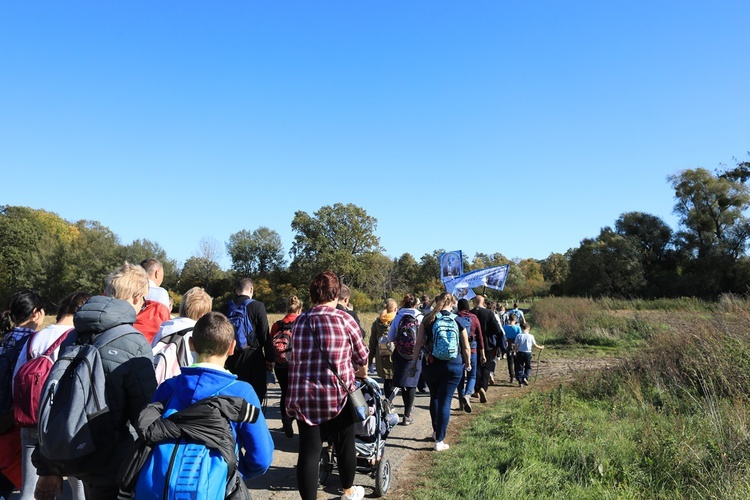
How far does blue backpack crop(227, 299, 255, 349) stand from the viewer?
594cm

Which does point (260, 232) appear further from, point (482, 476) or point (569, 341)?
point (482, 476)

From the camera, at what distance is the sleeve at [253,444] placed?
2.72 m

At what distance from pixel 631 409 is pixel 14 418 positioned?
7594mm

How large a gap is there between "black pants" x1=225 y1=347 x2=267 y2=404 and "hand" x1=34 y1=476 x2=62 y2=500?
2.86 m

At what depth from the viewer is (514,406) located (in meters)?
8.62

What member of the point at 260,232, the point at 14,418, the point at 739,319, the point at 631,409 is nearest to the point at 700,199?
the point at 739,319

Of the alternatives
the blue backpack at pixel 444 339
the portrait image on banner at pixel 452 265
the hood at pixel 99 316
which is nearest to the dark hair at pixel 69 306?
the hood at pixel 99 316

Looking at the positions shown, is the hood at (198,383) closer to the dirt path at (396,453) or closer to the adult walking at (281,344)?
the dirt path at (396,453)

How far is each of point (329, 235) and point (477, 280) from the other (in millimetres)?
53169

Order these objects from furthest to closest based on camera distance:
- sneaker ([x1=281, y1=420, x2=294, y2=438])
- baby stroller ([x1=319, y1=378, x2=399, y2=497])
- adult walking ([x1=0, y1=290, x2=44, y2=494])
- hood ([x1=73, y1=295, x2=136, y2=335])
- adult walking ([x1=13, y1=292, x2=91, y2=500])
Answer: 1. sneaker ([x1=281, y1=420, x2=294, y2=438])
2. baby stroller ([x1=319, y1=378, x2=399, y2=497])
3. adult walking ([x1=0, y1=290, x2=44, y2=494])
4. adult walking ([x1=13, y1=292, x2=91, y2=500])
5. hood ([x1=73, y1=295, x2=136, y2=335])

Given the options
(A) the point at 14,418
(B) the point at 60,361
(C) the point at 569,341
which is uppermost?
(B) the point at 60,361

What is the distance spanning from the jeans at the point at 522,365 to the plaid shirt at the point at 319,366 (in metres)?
7.94

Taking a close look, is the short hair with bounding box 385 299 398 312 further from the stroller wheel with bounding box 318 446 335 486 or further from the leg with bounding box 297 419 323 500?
the leg with bounding box 297 419 323 500

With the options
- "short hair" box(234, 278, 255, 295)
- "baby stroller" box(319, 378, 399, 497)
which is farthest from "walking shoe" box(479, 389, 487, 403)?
"short hair" box(234, 278, 255, 295)
